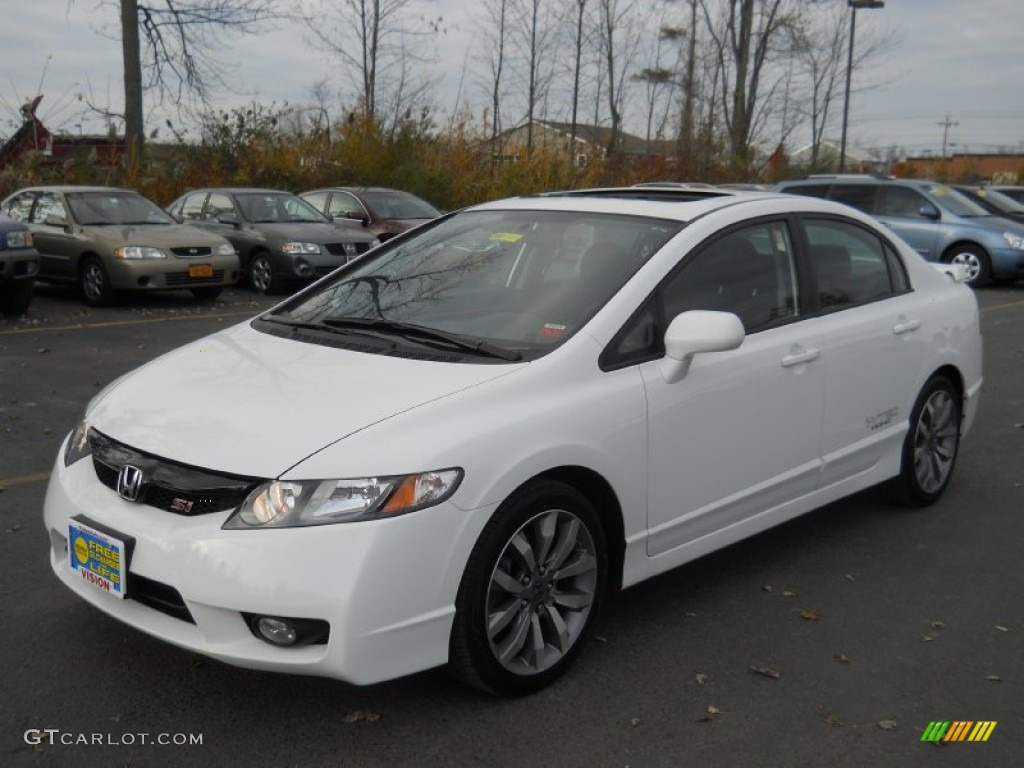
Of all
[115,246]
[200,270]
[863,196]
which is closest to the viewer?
[115,246]

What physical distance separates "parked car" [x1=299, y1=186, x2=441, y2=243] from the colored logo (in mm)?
13933

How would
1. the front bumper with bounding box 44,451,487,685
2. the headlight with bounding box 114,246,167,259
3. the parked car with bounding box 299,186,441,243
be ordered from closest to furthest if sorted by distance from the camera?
the front bumper with bounding box 44,451,487,685 → the headlight with bounding box 114,246,167,259 → the parked car with bounding box 299,186,441,243

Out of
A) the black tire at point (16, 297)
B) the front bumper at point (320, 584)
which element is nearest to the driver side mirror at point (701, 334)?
the front bumper at point (320, 584)

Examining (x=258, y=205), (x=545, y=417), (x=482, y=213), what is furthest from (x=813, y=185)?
(x=545, y=417)

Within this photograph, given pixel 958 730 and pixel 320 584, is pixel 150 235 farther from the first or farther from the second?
pixel 958 730

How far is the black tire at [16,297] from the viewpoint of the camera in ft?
38.3

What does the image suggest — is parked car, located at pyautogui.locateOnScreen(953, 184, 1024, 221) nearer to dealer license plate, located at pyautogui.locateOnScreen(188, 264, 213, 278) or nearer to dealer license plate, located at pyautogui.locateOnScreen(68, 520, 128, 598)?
dealer license plate, located at pyautogui.locateOnScreen(188, 264, 213, 278)

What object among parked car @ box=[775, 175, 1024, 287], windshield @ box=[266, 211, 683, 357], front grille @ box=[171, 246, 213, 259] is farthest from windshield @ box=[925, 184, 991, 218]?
windshield @ box=[266, 211, 683, 357]

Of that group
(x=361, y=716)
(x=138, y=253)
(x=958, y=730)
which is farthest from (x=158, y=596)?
(x=138, y=253)

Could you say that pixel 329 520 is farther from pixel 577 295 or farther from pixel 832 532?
pixel 832 532

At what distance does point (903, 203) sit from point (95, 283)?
41.4 ft

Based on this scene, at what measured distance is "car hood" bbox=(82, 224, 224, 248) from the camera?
509 inches

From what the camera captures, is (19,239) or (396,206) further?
(396,206)

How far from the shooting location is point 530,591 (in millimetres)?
3395
